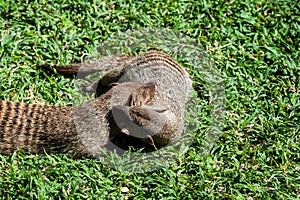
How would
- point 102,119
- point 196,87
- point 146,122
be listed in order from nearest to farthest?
point 146,122 → point 102,119 → point 196,87

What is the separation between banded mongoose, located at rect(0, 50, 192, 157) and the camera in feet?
14.9

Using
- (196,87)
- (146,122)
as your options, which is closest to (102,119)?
(146,122)

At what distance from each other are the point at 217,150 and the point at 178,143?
13.2 inches

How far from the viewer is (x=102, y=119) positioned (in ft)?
15.4

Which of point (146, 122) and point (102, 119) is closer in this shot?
point (146, 122)

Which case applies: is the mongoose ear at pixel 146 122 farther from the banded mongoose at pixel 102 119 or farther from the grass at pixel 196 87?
the grass at pixel 196 87

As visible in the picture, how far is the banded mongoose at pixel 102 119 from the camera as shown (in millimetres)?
4543

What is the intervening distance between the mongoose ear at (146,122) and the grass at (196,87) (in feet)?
0.90

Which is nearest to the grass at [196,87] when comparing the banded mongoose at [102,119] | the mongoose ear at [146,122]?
the banded mongoose at [102,119]

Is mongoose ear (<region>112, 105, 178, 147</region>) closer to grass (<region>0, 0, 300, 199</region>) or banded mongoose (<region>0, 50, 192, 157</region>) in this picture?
banded mongoose (<region>0, 50, 192, 157</region>)

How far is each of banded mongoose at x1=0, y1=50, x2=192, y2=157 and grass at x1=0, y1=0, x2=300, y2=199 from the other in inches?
5.3

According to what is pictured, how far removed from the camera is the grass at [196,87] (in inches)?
177

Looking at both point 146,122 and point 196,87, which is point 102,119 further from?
point 196,87

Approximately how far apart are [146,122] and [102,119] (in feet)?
1.30
